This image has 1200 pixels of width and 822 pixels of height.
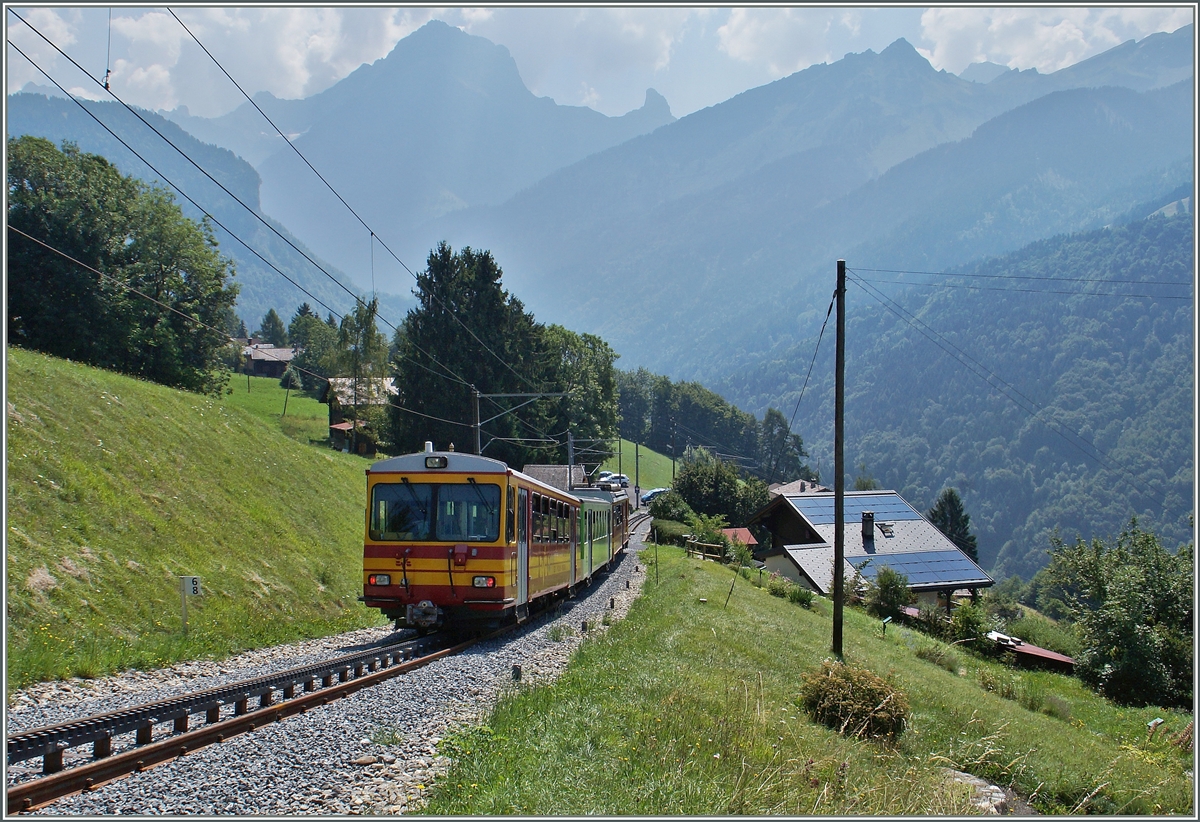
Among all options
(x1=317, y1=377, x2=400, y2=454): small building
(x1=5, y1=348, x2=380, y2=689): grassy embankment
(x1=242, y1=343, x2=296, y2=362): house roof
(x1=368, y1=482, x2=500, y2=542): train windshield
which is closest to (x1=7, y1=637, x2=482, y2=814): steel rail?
(x1=5, y1=348, x2=380, y2=689): grassy embankment

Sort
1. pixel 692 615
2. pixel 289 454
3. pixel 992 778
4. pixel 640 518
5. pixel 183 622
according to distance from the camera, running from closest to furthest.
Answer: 1. pixel 992 778
2. pixel 183 622
3. pixel 692 615
4. pixel 289 454
5. pixel 640 518

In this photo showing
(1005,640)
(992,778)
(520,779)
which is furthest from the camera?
(1005,640)

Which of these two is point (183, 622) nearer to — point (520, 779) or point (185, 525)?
point (185, 525)

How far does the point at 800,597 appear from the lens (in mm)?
31062

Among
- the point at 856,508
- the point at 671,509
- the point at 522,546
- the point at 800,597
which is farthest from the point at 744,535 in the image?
the point at 522,546

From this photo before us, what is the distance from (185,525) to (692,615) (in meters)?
10.7

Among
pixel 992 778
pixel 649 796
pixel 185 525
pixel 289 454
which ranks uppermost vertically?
pixel 289 454

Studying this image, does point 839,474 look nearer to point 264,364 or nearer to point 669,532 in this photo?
point 669,532

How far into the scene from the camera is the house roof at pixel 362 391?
5800cm

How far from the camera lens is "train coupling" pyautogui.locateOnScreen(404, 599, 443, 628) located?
45.1 ft

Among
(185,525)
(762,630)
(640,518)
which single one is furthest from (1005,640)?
(640,518)

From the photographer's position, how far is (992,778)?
10797 mm

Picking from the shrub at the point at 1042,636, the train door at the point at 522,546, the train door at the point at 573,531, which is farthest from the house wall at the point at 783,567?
the train door at the point at 522,546

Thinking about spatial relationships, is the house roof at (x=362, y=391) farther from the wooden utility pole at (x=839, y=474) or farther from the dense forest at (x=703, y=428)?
the dense forest at (x=703, y=428)
